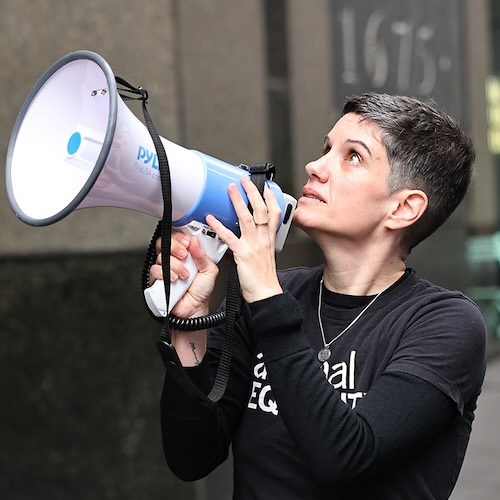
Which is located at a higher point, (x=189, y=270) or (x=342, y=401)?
(x=189, y=270)

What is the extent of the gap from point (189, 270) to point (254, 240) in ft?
0.63

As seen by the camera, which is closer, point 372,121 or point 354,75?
point 372,121

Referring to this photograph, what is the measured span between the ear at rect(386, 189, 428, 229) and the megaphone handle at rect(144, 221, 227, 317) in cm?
39

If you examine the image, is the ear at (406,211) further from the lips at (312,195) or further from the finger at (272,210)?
the finger at (272,210)

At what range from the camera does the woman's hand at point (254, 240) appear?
2.21 m

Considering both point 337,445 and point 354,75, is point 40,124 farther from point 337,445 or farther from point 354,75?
point 354,75

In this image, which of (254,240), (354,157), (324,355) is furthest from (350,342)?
(354,157)

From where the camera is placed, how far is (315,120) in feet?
21.0

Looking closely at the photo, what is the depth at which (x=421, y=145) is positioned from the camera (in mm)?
2395

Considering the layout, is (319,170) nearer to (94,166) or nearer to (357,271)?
(357,271)

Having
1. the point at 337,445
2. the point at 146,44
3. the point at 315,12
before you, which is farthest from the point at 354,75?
the point at 337,445

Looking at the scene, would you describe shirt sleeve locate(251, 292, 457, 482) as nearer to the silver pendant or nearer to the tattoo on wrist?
the silver pendant

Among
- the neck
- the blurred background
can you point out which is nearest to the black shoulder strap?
the neck

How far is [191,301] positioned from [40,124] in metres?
0.52
